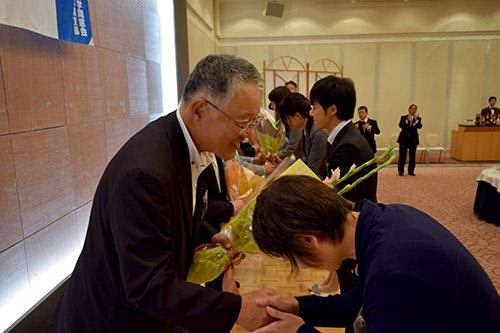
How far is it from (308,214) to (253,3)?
9.61 meters

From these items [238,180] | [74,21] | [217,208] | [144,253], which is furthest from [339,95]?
[74,21]

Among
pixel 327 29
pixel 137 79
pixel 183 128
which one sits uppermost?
pixel 327 29

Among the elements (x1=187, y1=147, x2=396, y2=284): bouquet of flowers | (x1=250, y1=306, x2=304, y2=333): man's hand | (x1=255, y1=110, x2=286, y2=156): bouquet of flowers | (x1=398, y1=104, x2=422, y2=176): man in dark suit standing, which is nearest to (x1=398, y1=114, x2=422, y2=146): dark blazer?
(x1=398, y1=104, x2=422, y2=176): man in dark suit standing

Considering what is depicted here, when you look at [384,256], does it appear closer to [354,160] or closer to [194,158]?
[194,158]

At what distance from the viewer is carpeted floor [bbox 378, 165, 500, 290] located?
363 cm

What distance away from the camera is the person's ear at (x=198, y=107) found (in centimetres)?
92

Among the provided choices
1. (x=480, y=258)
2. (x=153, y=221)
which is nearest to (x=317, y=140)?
(x=153, y=221)

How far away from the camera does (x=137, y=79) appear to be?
11.2ft

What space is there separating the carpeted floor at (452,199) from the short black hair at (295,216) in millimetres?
2888

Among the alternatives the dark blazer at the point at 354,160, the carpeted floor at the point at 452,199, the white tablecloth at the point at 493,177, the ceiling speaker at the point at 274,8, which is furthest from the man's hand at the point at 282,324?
the ceiling speaker at the point at 274,8

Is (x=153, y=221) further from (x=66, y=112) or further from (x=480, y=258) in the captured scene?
(x=480, y=258)

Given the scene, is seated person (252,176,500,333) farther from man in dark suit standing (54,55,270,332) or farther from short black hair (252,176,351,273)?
man in dark suit standing (54,55,270,332)

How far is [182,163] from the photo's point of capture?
2.92ft

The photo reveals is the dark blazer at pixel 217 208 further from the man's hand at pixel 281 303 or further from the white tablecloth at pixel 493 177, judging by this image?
the white tablecloth at pixel 493 177
